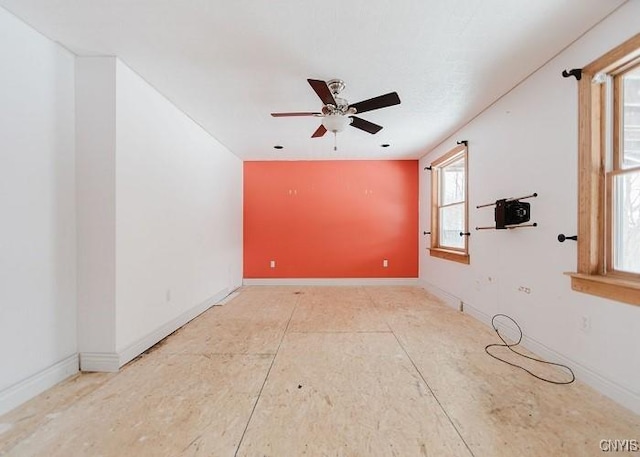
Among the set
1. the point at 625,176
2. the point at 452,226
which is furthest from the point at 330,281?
the point at 625,176

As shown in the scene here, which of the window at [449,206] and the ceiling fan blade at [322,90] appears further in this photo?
the window at [449,206]

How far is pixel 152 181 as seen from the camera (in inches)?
106

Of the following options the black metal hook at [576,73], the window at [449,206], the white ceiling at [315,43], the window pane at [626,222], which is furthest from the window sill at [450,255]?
the black metal hook at [576,73]

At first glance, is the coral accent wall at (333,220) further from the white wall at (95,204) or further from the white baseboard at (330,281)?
the white wall at (95,204)

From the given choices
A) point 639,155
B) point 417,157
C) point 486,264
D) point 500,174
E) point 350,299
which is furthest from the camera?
point 417,157

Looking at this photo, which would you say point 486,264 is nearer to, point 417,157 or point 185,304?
point 417,157

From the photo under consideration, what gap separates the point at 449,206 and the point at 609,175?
2558 mm

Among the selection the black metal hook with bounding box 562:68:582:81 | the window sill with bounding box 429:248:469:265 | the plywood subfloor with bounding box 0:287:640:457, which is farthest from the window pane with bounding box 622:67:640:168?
the window sill with bounding box 429:248:469:265

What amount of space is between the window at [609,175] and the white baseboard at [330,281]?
3474 mm

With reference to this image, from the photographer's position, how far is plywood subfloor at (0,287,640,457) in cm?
146

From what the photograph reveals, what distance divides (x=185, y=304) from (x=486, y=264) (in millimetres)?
3703

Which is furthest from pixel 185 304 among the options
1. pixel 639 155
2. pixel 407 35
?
pixel 639 155

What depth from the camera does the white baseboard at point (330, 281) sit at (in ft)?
17.8

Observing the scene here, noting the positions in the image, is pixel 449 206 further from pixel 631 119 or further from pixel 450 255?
pixel 631 119
